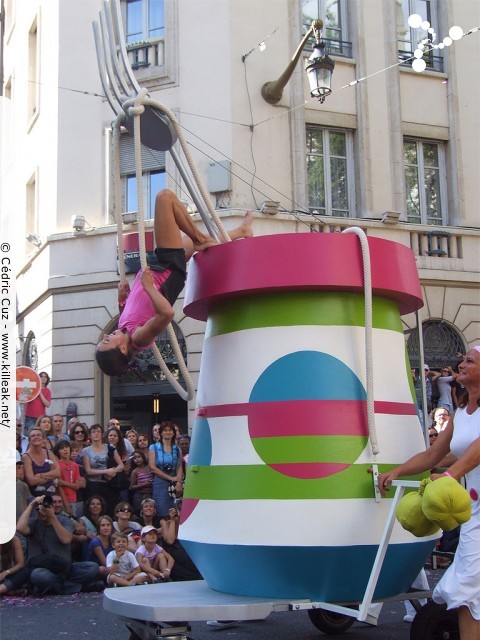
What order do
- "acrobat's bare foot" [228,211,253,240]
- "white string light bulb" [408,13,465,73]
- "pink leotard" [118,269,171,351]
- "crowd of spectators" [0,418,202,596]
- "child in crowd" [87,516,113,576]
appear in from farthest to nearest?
"white string light bulb" [408,13,465,73]
"child in crowd" [87,516,113,576]
"crowd of spectators" [0,418,202,596]
"acrobat's bare foot" [228,211,253,240]
"pink leotard" [118,269,171,351]

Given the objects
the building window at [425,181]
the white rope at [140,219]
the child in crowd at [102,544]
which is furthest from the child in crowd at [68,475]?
the building window at [425,181]

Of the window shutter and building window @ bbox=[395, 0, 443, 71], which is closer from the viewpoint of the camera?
the window shutter

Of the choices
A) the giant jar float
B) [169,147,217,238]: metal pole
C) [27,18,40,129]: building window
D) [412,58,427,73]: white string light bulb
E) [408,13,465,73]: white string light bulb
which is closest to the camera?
the giant jar float

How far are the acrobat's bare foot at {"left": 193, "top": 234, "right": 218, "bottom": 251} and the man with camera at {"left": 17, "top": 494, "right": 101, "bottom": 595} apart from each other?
483cm

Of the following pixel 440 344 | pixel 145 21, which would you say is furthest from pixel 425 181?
pixel 145 21

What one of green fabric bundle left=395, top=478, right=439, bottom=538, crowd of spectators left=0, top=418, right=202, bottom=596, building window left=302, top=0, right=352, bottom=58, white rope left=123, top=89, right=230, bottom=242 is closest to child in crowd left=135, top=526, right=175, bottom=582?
crowd of spectators left=0, top=418, right=202, bottom=596

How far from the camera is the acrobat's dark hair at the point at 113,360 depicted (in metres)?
4.67

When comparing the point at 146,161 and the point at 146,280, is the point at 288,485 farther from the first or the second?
the point at 146,161

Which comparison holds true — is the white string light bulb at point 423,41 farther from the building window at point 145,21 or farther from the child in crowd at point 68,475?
the child in crowd at point 68,475

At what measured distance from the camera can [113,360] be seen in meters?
4.68

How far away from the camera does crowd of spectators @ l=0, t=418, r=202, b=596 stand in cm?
880

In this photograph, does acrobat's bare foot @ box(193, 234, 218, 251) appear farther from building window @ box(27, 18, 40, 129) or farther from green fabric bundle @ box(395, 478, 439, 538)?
building window @ box(27, 18, 40, 129)

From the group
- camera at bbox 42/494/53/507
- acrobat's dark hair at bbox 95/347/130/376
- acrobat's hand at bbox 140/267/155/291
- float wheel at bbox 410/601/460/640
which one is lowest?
float wheel at bbox 410/601/460/640

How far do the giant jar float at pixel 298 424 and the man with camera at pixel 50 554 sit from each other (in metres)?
4.27
